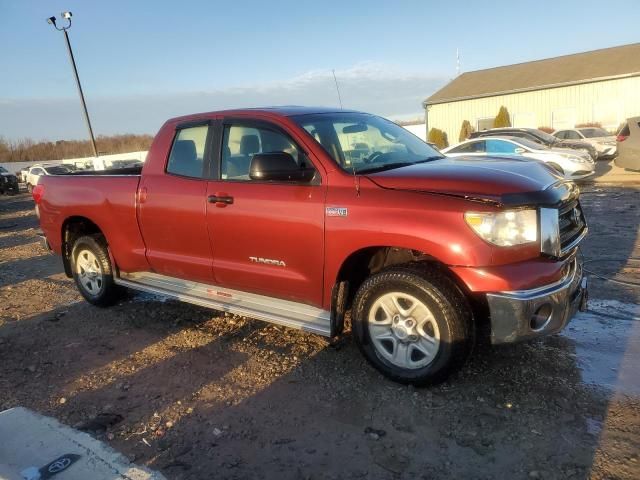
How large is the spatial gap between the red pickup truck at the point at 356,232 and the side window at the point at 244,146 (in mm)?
12

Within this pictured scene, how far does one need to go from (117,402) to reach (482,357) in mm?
2624

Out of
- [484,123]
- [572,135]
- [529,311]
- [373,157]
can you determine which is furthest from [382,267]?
[484,123]

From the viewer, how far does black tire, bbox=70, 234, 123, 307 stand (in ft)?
18.3

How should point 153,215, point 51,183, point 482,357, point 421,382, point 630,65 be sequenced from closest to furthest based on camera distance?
point 421,382
point 482,357
point 153,215
point 51,183
point 630,65

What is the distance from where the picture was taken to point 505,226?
3.21 metres

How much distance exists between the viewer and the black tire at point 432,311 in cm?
336

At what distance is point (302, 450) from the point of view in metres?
3.00

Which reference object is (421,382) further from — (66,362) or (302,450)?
(66,362)

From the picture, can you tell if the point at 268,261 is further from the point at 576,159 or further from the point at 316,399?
the point at 576,159

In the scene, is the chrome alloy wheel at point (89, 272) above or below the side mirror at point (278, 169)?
below

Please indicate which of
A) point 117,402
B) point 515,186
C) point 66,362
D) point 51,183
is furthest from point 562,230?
point 51,183

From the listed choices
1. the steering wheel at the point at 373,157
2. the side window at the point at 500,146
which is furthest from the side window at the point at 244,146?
the side window at the point at 500,146

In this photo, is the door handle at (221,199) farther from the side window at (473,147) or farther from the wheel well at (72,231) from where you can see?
the side window at (473,147)

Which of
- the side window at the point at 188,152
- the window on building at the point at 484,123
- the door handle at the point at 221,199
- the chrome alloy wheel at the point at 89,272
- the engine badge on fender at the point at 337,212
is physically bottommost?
the window on building at the point at 484,123
